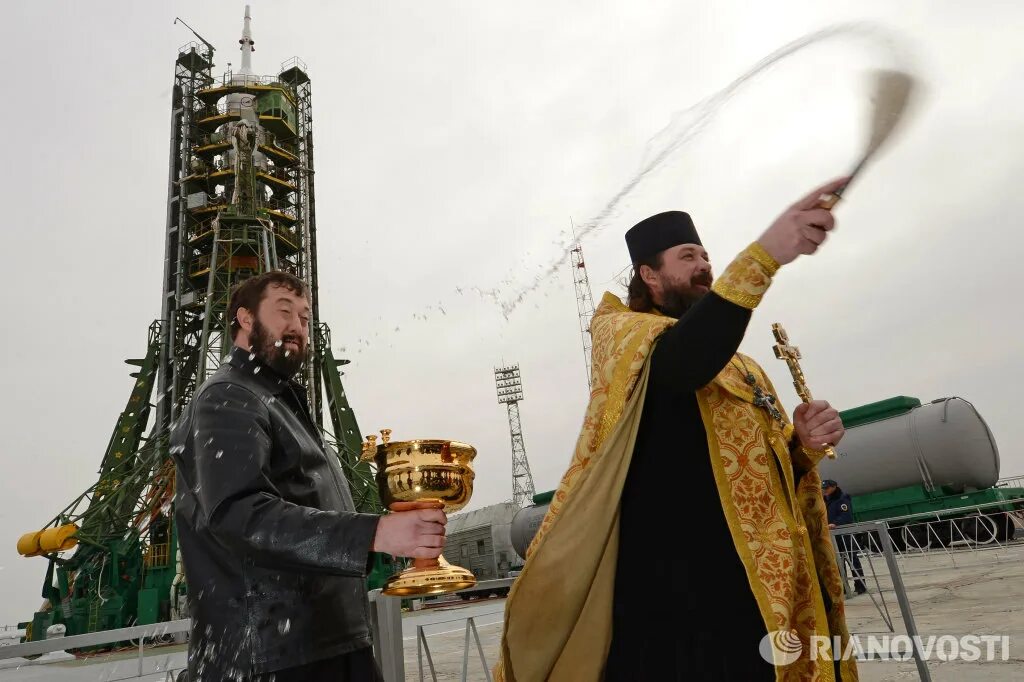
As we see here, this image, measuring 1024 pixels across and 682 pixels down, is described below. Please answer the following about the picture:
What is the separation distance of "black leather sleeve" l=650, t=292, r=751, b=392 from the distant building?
24792 mm

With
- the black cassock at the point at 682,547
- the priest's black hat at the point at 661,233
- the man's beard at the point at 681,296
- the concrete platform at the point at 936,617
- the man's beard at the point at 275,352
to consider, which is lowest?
the concrete platform at the point at 936,617

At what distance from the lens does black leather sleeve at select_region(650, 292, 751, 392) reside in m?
1.68

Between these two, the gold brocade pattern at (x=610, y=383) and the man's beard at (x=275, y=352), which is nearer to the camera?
the gold brocade pattern at (x=610, y=383)

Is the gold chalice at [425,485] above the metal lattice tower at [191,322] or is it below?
below

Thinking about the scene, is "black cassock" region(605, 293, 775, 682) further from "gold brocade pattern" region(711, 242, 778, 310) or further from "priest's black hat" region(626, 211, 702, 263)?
"priest's black hat" region(626, 211, 702, 263)

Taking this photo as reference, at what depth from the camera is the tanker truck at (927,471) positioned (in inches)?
496

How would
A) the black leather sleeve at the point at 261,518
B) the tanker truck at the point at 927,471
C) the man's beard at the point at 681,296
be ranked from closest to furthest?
the black leather sleeve at the point at 261,518 < the man's beard at the point at 681,296 < the tanker truck at the point at 927,471

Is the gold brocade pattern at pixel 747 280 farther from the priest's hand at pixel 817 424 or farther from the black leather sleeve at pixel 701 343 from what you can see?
the priest's hand at pixel 817 424

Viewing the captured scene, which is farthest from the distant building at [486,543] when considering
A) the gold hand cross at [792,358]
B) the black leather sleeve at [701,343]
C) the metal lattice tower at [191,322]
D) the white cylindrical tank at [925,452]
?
the black leather sleeve at [701,343]

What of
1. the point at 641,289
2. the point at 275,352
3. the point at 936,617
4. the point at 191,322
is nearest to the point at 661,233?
the point at 641,289

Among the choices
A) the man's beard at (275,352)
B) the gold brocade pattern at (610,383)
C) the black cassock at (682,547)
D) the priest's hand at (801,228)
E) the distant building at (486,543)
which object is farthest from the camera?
the distant building at (486,543)

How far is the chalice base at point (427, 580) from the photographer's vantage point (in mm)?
1720

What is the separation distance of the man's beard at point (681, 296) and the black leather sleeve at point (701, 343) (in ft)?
1.45

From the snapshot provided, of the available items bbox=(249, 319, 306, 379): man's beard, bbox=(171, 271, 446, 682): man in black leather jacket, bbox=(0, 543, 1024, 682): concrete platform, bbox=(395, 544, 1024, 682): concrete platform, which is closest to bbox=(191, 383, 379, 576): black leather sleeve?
bbox=(171, 271, 446, 682): man in black leather jacket
